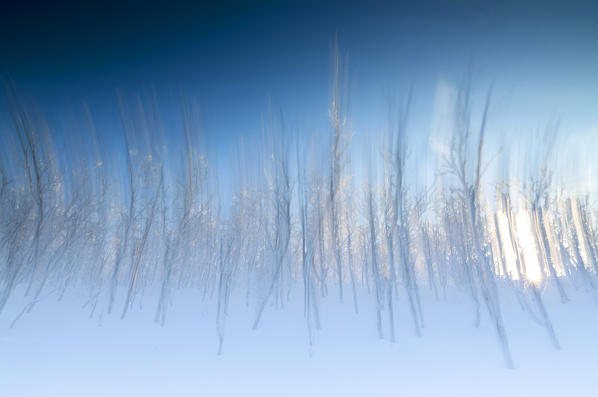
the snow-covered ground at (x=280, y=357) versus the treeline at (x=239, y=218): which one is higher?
the treeline at (x=239, y=218)

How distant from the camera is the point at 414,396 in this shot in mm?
3988

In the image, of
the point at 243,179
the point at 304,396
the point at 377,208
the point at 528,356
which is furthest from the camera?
the point at 243,179

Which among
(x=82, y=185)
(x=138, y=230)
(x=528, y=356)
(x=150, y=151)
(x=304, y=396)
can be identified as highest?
(x=150, y=151)

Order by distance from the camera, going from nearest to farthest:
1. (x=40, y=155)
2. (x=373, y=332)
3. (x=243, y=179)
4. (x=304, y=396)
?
(x=304, y=396) < (x=373, y=332) < (x=40, y=155) < (x=243, y=179)

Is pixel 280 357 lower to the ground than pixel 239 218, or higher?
lower

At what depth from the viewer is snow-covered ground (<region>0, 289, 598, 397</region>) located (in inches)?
164

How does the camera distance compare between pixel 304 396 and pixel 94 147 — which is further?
pixel 94 147

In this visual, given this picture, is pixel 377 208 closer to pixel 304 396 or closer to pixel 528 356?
pixel 528 356


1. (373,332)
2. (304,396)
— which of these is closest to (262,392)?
(304,396)

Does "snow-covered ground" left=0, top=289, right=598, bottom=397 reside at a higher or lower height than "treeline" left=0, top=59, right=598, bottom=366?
lower

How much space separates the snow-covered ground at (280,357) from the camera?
416 centimetres

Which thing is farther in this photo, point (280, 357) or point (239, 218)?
point (239, 218)

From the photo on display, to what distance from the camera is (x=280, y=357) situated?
528cm

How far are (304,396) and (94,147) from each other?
35.2 ft
